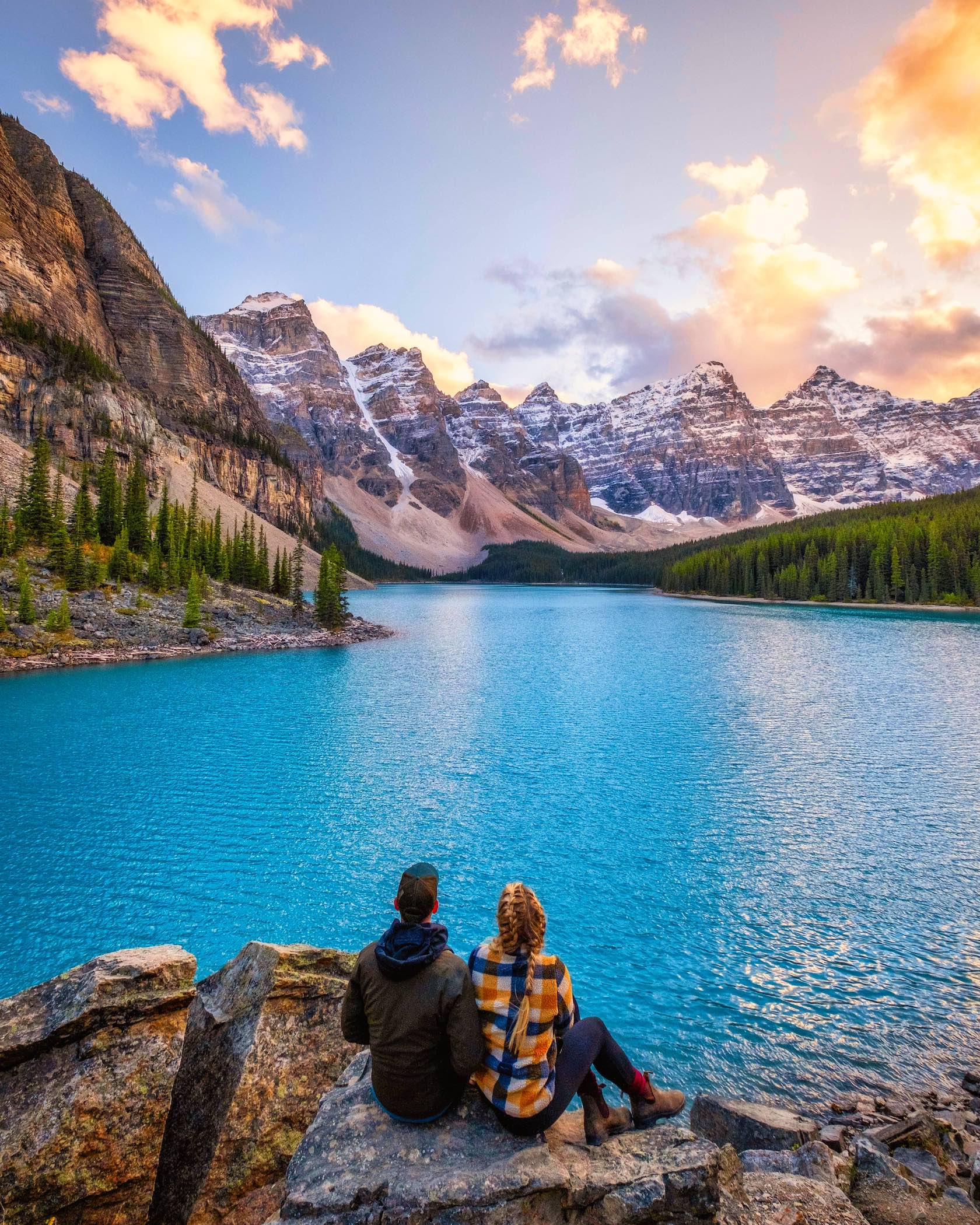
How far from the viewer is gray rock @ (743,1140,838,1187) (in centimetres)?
537

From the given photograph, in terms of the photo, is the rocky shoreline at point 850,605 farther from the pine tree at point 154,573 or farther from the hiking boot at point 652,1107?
the hiking boot at point 652,1107

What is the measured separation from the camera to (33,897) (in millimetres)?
13266

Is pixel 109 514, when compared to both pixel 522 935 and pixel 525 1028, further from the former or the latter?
pixel 525 1028

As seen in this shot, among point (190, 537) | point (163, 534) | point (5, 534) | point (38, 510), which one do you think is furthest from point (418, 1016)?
point (190, 537)

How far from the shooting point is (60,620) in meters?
43.5

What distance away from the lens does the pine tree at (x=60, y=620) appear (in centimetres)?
4297

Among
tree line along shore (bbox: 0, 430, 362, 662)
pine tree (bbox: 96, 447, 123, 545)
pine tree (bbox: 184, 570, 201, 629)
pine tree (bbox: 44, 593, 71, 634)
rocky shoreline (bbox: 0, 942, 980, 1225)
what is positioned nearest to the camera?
rocky shoreline (bbox: 0, 942, 980, 1225)

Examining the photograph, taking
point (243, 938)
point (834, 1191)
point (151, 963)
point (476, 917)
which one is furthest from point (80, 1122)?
point (476, 917)

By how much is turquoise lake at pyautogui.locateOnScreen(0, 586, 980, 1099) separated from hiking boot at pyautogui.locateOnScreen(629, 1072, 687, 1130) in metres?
3.41

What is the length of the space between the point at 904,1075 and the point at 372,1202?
8.39 meters

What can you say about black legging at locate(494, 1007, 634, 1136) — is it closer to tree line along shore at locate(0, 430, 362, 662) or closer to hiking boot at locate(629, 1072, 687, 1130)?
hiking boot at locate(629, 1072, 687, 1130)

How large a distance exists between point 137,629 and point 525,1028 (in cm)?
5147

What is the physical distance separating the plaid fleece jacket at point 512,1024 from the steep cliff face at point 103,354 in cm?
9798

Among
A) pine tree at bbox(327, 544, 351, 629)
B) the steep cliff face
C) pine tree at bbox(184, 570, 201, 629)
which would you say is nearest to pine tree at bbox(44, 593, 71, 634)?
Answer: pine tree at bbox(184, 570, 201, 629)
